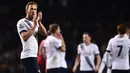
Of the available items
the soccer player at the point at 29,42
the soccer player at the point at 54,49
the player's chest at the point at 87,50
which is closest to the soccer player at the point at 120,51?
the soccer player at the point at 54,49

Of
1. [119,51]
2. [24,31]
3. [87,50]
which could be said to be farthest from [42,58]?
[24,31]

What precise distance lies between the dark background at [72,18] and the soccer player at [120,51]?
871cm

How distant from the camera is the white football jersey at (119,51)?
38.9 feet

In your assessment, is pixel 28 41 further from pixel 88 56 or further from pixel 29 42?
pixel 88 56

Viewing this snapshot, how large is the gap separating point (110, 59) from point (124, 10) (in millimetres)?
10005

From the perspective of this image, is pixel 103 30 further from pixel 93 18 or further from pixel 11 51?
pixel 11 51

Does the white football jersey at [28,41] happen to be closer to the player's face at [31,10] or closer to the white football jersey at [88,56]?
the player's face at [31,10]

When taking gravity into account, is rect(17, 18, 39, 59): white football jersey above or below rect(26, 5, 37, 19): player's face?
below

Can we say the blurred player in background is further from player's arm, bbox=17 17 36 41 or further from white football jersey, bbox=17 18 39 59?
player's arm, bbox=17 17 36 41

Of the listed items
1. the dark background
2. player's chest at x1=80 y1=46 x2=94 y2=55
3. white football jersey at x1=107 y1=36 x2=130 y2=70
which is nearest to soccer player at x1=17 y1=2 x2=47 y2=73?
white football jersey at x1=107 y1=36 x2=130 y2=70

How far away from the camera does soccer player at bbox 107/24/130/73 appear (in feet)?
38.9

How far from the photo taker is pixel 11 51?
68.7 feet

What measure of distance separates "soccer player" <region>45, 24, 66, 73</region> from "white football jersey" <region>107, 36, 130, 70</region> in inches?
68.9

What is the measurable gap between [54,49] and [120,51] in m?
2.10
